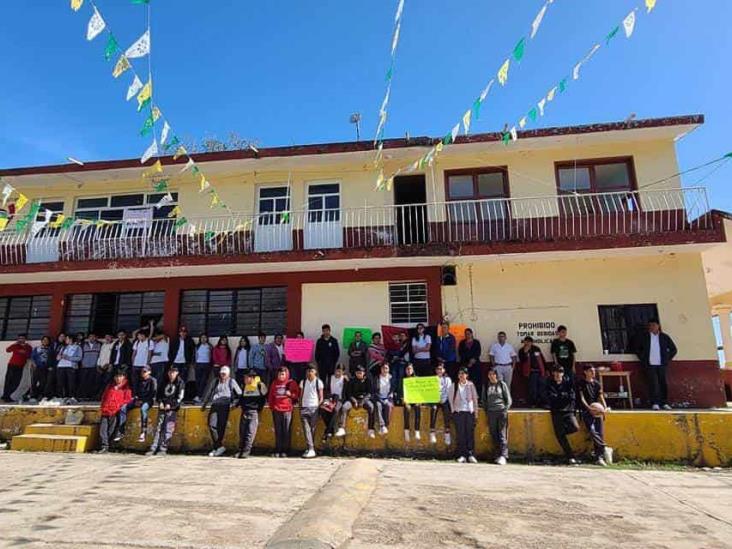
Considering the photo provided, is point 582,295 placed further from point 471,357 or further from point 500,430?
point 500,430

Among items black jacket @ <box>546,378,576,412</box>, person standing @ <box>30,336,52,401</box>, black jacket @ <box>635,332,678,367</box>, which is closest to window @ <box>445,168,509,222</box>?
black jacket @ <box>635,332,678,367</box>

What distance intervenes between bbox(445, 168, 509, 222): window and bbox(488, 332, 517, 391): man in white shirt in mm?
2951

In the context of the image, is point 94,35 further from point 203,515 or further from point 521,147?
point 521,147

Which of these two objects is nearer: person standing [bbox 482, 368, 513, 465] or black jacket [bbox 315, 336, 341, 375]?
person standing [bbox 482, 368, 513, 465]

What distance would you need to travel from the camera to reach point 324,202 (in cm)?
1273

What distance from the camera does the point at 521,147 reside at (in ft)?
39.1

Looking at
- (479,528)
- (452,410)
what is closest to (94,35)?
(479,528)

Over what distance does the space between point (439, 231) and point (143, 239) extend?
7.32m

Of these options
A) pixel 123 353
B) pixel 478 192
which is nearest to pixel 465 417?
pixel 478 192

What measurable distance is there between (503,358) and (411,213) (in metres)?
4.16

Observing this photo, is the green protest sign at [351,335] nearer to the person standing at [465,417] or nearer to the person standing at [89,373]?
the person standing at [465,417]

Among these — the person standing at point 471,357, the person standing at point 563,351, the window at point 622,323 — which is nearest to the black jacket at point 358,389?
the person standing at point 471,357

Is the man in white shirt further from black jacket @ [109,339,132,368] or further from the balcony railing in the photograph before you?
black jacket @ [109,339,132,368]

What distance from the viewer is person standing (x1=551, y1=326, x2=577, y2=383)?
34.6 feet
